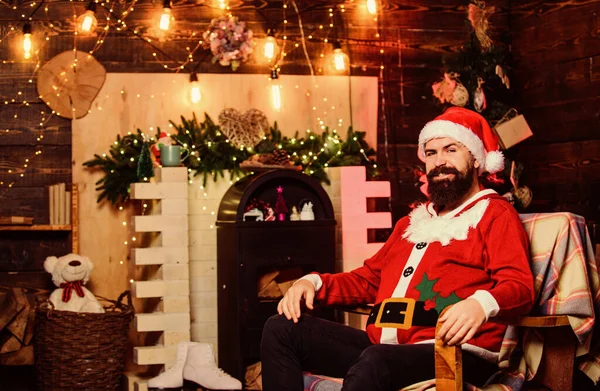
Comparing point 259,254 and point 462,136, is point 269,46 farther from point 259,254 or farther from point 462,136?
point 462,136

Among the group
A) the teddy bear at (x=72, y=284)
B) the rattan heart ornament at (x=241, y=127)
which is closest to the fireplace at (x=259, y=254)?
the rattan heart ornament at (x=241, y=127)

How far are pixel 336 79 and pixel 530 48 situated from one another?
4.17 feet

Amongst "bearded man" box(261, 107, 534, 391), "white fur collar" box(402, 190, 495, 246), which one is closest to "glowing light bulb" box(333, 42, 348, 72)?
"bearded man" box(261, 107, 534, 391)

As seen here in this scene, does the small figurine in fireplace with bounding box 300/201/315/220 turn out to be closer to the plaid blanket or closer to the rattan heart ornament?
the rattan heart ornament

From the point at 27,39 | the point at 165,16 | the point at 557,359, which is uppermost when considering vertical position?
the point at 165,16

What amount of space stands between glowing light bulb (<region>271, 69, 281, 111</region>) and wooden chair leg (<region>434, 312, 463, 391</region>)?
3.04 meters

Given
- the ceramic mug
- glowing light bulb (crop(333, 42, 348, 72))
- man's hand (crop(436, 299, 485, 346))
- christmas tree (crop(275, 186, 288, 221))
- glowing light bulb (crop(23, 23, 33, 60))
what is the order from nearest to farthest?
man's hand (crop(436, 299, 485, 346))
christmas tree (crop(275, 186, 288, 221))
the ceramic mug
glowing light bulb (crop(23, 23, 33, 60))
glowing light bulb (crop(333, 42, 348, 72))

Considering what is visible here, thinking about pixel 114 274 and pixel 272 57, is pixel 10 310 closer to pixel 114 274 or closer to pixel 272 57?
pixel 114 274

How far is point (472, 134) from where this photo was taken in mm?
2932

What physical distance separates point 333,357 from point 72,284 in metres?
2.32

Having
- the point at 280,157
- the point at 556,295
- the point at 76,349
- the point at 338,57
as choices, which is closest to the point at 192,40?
the point at 338,57

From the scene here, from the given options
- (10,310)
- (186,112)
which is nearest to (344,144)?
(186,112)

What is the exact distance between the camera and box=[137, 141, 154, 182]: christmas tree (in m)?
4.55

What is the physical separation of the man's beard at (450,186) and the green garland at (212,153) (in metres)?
1.90
